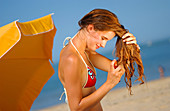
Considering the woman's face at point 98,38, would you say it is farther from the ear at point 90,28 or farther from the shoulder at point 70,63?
the shoulder at point 70,63

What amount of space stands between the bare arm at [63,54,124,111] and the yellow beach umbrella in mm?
672

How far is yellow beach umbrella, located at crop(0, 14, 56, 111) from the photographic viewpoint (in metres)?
2.66

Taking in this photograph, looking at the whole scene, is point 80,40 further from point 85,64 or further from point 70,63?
point 70,63

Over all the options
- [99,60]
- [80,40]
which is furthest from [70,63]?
[99,60]

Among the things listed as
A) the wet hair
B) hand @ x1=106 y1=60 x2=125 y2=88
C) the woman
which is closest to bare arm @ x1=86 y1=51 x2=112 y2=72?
the woman

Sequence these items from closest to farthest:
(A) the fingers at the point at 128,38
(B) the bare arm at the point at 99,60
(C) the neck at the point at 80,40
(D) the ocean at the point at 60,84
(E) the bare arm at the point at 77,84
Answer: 1. (E) the bare arm at the point at 77,84
2. (A) the fingers at the point at 128,38
3. (C) the neck at the point at 80,40
4. (B) the bare arm at the point at 99,60
5. (D) the ocean at the point at 60,84

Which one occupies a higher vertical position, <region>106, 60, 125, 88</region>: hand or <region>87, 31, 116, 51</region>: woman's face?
<region>87, 31, 116, 51</region>: woman's face

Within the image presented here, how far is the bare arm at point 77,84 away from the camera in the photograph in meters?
→ 2.28

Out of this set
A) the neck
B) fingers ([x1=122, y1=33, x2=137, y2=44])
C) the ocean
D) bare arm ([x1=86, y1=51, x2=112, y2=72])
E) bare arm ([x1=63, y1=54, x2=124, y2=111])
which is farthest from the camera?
the ocean

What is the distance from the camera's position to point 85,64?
2537 mm

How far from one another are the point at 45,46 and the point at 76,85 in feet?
3.81

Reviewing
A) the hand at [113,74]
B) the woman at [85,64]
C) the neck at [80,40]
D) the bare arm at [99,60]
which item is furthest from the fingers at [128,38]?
the bare arm at [99,60]

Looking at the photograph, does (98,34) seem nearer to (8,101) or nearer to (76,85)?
(76,85)

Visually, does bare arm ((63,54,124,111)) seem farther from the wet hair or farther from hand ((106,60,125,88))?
the wet hair
